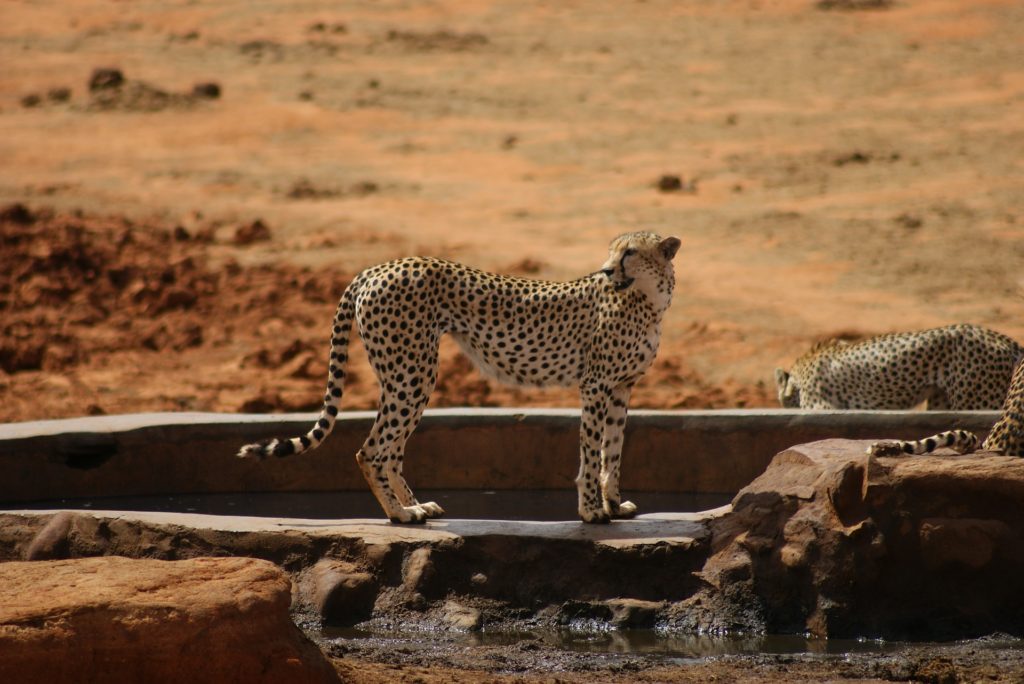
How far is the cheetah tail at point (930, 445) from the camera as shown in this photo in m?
7.51

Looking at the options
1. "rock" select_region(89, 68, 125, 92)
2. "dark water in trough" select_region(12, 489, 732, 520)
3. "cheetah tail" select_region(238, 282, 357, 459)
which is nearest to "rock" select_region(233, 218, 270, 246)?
"rock" select_region(89, 68, 125, 92)

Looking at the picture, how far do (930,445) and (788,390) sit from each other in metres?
3.93

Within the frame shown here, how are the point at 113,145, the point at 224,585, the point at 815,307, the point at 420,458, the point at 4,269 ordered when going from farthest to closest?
the point at 113,145
the point at 4,269
the point at 815,307
the point at 420,458
the point at 224,585

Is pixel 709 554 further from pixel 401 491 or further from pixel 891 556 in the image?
pixel 401 491

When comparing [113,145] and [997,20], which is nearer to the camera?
[113,145]

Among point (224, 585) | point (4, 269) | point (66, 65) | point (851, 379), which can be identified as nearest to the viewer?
point (224, 585)

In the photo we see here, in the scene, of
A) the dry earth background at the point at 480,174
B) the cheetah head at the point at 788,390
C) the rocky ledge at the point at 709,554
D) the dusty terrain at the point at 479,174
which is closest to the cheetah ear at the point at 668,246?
the rocky ledge at the point at 709,554

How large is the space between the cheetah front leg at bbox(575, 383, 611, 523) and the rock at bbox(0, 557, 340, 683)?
245cm

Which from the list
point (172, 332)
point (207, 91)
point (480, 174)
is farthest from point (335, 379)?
point (207, 91)

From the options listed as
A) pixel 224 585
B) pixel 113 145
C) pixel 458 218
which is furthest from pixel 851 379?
pixel 113 145

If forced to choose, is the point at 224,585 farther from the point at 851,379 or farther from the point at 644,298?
the point at 851,379

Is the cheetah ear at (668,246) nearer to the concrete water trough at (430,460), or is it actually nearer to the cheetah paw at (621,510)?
the cheetah paw at (621,510)

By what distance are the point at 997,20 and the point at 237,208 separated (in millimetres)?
15368

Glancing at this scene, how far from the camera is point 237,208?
21.6 meters
